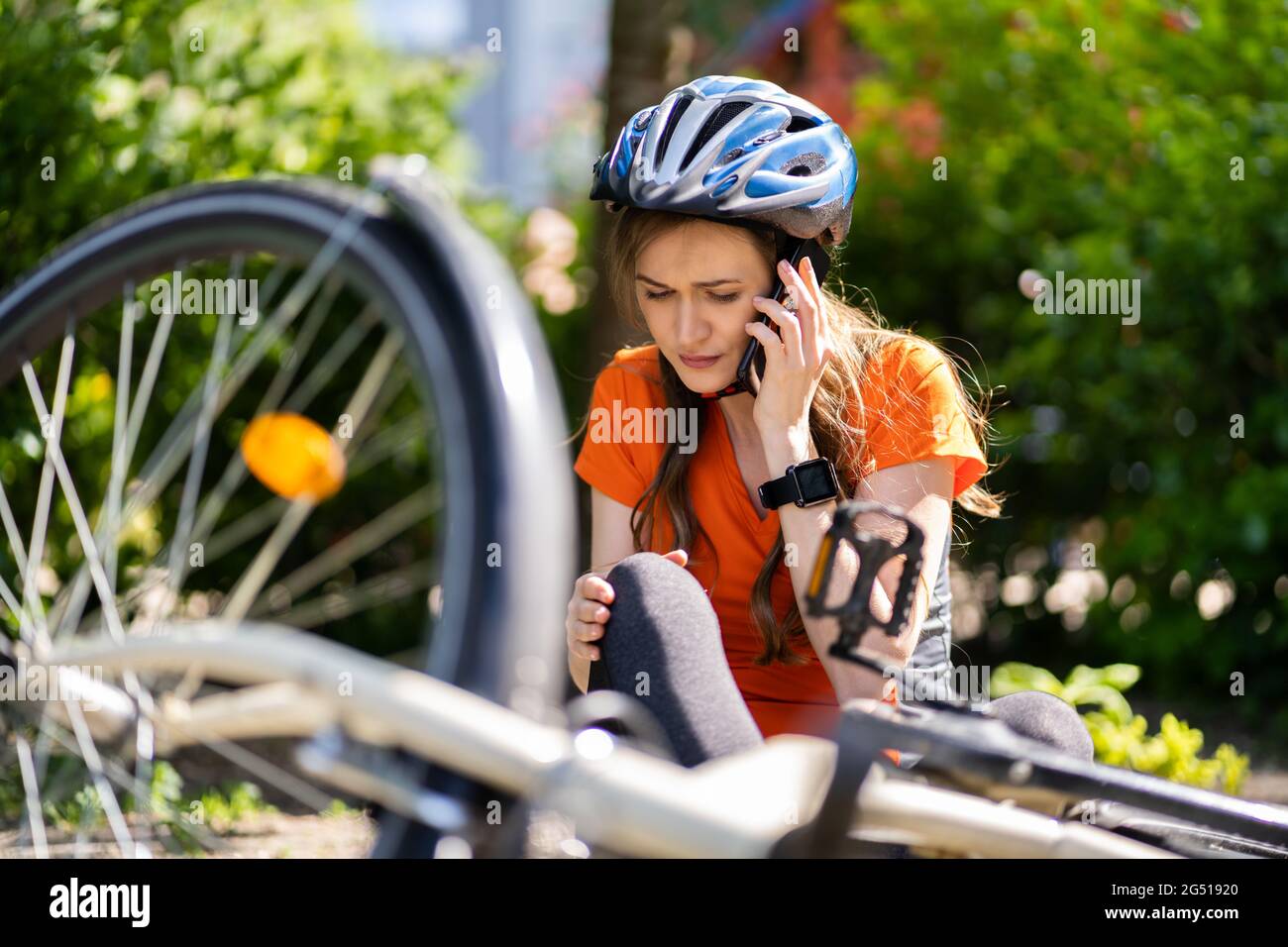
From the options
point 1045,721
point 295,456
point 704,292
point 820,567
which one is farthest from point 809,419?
point 295,456

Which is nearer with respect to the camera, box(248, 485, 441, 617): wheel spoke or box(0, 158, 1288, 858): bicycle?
box(0, 158, 1288, 858): bicycle

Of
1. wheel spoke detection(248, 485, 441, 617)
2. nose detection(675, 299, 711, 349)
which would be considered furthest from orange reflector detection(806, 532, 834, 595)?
wheel spoke detection(248, 485, 441, 617)

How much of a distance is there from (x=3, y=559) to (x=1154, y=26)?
3511mm

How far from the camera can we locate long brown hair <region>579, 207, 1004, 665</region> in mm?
2277

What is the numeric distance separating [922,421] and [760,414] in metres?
0.28

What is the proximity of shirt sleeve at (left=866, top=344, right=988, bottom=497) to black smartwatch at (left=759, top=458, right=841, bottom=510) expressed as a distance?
0.51ft

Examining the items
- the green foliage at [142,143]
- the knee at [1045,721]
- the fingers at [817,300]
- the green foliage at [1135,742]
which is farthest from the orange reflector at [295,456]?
the green foliage at [1135,742]

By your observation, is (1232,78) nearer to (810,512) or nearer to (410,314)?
(810,512)

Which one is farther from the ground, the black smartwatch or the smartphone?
the smartphone

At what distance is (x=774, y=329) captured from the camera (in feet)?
7.46

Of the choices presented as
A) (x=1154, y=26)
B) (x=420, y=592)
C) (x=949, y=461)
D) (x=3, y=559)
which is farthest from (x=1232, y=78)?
(x=3, y=559)

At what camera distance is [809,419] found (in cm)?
234

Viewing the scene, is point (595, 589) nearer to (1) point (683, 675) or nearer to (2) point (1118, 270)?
(1) point (683, 675)

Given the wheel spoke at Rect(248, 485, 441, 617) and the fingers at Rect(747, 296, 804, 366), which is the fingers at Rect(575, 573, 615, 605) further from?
the wheel spoke at Rect(248, 485, 441, 617)
